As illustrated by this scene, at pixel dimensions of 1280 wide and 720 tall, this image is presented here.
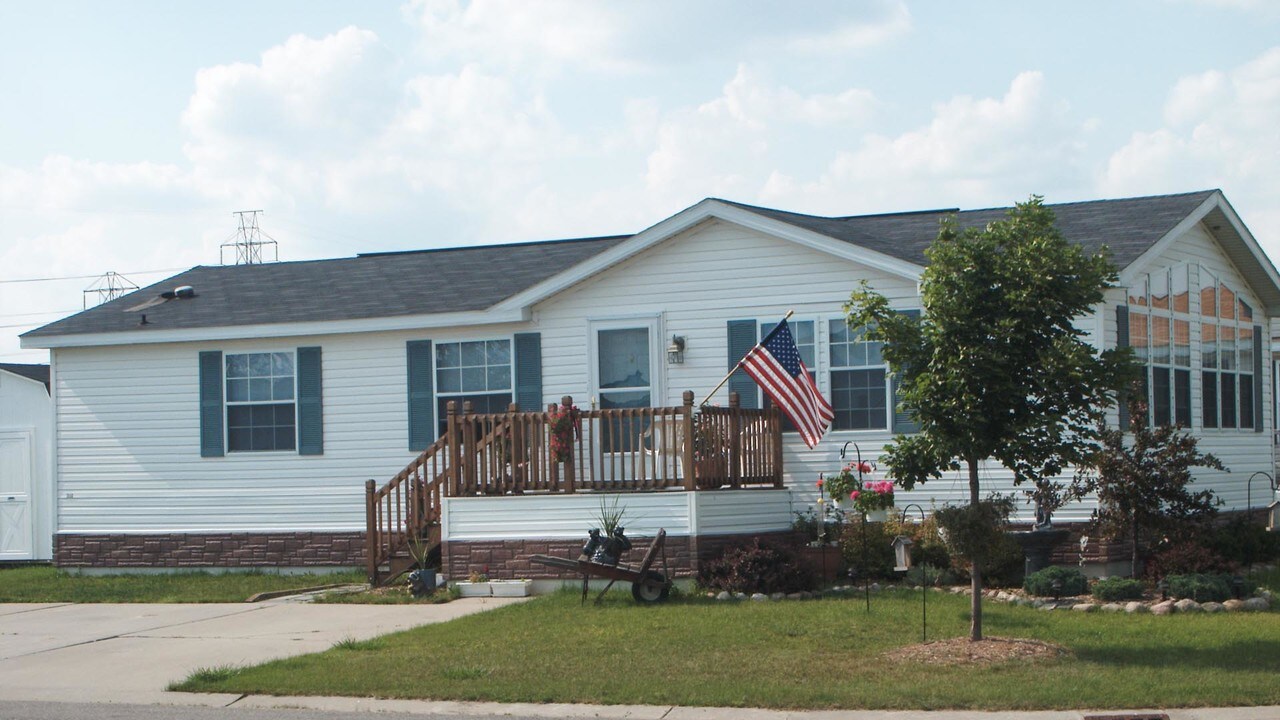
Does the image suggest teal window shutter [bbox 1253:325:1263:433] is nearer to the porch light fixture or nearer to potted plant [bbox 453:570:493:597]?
the porch light fixture

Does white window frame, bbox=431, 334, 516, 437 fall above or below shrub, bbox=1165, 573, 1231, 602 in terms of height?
above

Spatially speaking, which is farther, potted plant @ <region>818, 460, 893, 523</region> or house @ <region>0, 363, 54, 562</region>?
house @ <region>0, 363, 54, 562</region>

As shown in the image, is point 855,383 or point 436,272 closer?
point 855,383

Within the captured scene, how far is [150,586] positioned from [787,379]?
8.88 metres

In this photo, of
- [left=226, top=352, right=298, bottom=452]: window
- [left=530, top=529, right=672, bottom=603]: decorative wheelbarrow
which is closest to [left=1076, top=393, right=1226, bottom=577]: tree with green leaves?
[left=530, top=529, right=672, bottom=603]: decorative wheelbarrow

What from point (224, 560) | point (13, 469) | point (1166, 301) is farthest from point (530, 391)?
point (13, 469)

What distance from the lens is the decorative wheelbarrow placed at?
14.3 metres

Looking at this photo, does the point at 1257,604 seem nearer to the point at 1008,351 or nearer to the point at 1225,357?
the point at 1008,351

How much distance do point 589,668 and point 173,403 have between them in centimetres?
1125

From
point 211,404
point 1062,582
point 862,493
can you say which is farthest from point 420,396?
point 1062,582

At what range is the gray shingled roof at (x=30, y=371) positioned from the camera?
73.5ft

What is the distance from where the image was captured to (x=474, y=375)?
18.7 meters

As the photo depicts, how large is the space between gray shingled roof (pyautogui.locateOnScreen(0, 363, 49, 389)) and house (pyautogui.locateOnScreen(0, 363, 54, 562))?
2 centimetres

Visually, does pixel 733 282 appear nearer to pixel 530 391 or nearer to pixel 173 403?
pixel 530 391
